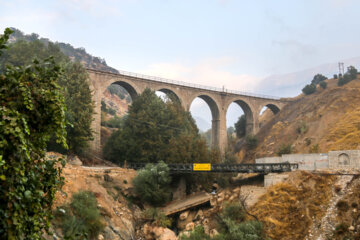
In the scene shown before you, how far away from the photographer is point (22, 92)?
16.2ft

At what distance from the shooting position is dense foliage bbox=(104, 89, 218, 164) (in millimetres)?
30906

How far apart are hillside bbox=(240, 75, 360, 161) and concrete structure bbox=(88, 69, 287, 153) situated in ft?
12.0

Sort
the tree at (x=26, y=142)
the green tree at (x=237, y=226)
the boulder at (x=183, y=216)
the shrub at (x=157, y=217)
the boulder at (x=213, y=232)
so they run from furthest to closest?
1. the boulder at (x=183, y=216)
2. the shrub at (x=157, y=217)
3. the boulder at (x=213, y=232)
4. the green tree at (x=237, y=226)
5. the tree at (x=26, y=142)

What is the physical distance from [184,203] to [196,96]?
23.7 meters

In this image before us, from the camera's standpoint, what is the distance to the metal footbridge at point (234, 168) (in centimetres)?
2395

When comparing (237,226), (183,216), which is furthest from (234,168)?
(237,226)

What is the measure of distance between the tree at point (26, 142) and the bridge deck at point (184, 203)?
66.1 feet

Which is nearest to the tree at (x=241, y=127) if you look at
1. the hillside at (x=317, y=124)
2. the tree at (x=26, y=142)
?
the hillside at (x=317, y=124)

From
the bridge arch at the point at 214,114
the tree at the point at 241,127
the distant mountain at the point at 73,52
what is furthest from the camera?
the distant mountain at the point at 73,52

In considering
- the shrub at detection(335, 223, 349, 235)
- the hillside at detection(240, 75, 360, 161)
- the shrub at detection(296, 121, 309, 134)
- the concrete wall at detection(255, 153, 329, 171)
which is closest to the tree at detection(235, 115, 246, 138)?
the hillside at detection(240, 75, 360, 161)

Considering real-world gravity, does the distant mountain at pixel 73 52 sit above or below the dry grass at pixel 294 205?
above

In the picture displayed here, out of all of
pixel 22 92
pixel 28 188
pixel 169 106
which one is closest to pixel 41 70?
pixel 22 92

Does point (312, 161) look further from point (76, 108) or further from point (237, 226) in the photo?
point (76, 108)

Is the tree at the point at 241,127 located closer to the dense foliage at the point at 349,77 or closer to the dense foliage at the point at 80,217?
the dense foliage at the point at 349,77
